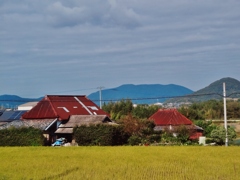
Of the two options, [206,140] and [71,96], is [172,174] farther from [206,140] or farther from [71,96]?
[71,96]

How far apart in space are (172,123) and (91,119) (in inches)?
311

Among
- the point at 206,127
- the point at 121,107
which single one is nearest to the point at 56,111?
the point at 206,127

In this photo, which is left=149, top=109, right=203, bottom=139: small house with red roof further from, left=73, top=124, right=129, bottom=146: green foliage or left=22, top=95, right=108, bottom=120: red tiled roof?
left=73, top=124, right=129, bottom=146: green foliage

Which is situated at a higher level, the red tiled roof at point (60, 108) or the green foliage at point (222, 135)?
the red tiled roof at point (60, 108)

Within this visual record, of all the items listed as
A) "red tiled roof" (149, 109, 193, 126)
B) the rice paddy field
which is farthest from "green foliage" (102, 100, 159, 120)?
the rice paddy field

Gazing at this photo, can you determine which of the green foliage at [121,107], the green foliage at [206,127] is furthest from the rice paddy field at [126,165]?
the green foliage at [121,107]

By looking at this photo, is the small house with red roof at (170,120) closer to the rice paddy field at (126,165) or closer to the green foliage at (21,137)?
→ the green foliage at (21,137)

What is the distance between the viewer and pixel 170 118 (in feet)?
121

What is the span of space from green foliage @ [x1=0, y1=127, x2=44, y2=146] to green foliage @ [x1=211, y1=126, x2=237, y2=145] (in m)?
12.3

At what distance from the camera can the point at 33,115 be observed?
114ft

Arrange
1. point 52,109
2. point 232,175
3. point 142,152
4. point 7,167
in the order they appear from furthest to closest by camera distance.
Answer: point 52,109 → point 142,152 → point 7,167 → point 232,175

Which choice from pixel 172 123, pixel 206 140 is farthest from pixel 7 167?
pixel 172 123

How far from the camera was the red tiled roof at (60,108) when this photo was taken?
3419 centimetres

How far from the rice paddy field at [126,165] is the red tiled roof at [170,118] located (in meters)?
13.4
